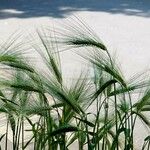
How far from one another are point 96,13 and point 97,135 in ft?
25.5

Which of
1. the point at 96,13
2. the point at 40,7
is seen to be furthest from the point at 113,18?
the point at 40,7

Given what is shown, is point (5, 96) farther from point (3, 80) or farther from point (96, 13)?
point (96, 13)

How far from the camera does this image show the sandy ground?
6.82 meters

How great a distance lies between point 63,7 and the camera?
9.36 meters

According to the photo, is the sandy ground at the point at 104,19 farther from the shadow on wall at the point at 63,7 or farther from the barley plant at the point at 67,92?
the barley plant at the point at 67,92

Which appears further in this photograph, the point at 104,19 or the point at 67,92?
the point at 104,19

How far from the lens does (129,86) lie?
4.71 ft

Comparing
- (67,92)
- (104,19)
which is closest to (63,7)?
(104,19)

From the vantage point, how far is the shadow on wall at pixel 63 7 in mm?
8945

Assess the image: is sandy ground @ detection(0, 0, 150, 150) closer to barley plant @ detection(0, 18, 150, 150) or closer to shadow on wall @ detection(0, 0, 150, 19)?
shadow on wall @ detection(0, 0, 150, 19)

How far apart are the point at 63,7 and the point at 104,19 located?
1.07m

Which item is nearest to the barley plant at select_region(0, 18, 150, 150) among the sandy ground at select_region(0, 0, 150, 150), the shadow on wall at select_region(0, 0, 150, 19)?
the sandy ground at select_region(0, 0, 150, 150)

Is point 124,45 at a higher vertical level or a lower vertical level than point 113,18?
lower

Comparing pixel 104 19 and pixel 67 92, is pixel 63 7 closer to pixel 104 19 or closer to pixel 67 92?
pixel 104 19
